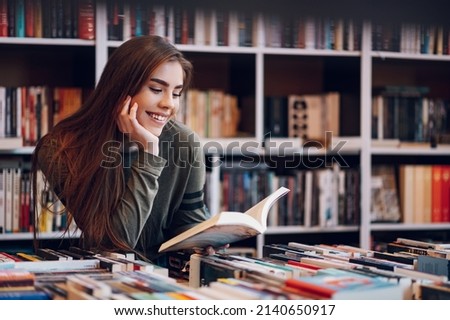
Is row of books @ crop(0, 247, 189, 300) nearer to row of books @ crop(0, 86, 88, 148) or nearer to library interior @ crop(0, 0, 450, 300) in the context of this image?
library interior @ crop(0, 0, 450, 300)

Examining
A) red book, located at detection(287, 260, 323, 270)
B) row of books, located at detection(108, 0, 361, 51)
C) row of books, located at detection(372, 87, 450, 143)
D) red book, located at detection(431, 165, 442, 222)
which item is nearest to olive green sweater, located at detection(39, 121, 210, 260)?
red book, located at detection(287, 260, 323, 270)

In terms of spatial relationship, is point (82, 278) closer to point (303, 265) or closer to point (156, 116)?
point (303, 265)

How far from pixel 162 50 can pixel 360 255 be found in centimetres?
78

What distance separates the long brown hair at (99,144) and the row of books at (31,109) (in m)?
0.83

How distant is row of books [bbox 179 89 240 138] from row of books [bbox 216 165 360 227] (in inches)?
6.8

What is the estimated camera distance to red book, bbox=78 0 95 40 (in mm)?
2816

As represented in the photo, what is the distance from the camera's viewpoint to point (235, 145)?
2967mm

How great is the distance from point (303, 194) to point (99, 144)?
1.36 metres

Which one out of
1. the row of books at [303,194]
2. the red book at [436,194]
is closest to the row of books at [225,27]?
the row of books at [303,194]

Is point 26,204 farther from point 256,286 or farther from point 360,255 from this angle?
point 256,286

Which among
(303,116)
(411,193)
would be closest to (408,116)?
(411,193)

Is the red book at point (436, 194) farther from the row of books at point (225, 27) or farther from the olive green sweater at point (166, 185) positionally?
the olive green sweater at point (166, 185)

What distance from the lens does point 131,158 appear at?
2117 mm

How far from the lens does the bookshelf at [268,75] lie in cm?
289
